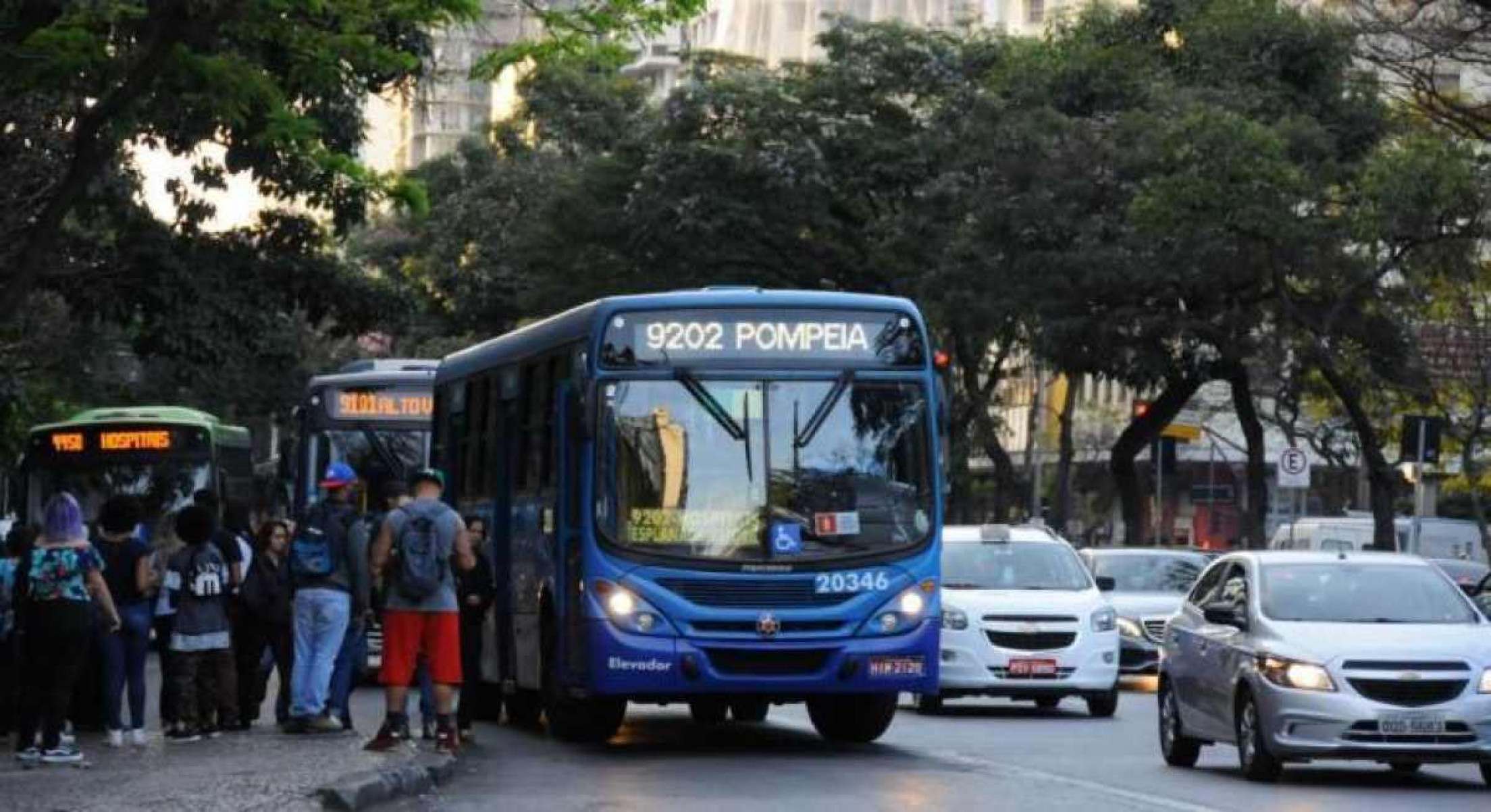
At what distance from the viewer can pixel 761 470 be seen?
20297 mm

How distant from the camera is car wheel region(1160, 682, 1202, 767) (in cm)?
2012

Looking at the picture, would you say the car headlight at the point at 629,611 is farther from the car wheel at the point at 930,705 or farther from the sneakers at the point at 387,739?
the car wheel at the point at 930,705

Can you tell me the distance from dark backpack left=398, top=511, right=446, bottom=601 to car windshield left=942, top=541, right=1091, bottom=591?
30.4 feet

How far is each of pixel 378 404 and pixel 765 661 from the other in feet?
51.4

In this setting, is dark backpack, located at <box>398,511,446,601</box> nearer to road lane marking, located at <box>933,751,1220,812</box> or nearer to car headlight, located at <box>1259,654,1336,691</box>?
road lane marking, located at <box>933,751,1220,812</box>

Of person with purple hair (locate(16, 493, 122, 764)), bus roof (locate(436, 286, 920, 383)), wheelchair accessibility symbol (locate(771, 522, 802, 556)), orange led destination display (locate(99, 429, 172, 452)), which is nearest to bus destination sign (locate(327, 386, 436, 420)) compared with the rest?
orange led destination display (locate(99, 429, 172, 452))

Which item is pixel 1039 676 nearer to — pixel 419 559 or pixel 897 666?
pixel 897 666

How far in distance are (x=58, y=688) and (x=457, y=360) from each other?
30.9ft

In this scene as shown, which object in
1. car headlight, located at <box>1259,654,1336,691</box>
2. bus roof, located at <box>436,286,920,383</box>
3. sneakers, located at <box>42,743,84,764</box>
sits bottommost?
sneakers, located at <box>42,743,84,764</box>

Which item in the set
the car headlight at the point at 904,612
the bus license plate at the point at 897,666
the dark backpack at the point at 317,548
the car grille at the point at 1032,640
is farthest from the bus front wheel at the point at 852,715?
the car grille at the point at 1032,640

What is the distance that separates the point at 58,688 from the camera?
58.9 feet

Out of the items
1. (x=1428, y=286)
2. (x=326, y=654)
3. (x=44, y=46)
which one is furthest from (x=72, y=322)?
(x=44, y=46)

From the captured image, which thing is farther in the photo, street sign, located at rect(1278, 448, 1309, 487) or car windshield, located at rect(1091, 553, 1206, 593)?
street sign, located at rect(1278, 448, 1309, 487)

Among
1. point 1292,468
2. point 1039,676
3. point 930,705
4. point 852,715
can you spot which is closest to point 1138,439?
point 1292,468
